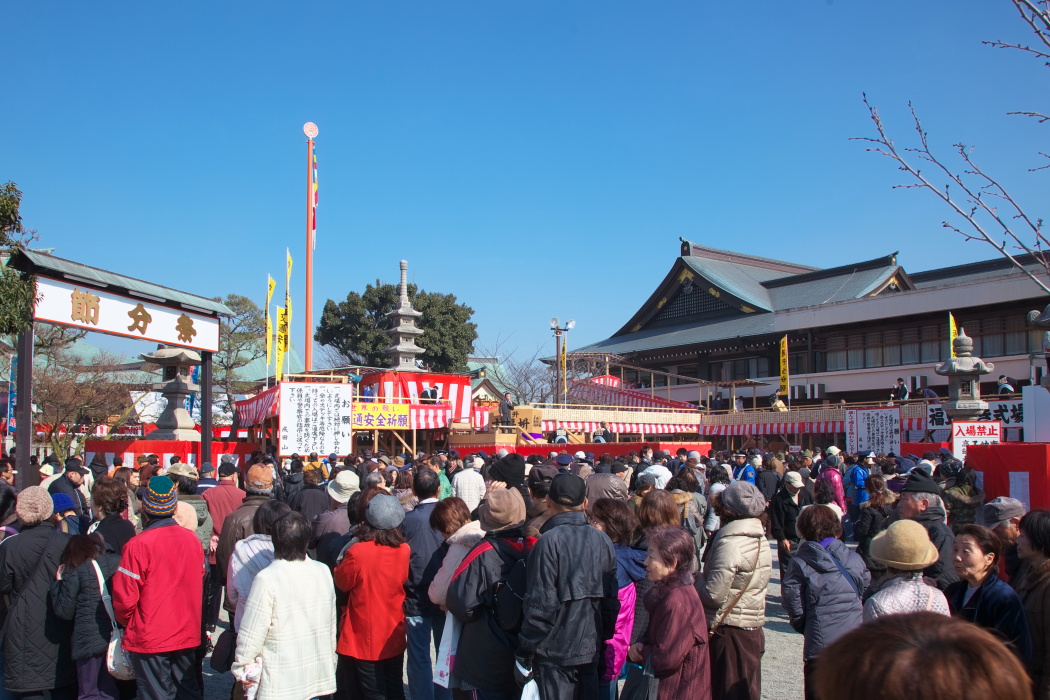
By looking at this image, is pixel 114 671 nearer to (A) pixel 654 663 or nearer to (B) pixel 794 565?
(A) pixel 654 663

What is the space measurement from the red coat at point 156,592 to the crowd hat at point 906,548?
363cm

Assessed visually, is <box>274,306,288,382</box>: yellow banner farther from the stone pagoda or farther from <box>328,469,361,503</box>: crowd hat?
<box>328,469,361,503</box>: crowd hat

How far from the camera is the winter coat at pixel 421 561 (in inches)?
183

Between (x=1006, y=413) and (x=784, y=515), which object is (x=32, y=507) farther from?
(x=1006, y=413)

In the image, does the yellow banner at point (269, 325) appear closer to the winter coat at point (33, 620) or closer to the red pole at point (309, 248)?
the red pole at point (309, 248)

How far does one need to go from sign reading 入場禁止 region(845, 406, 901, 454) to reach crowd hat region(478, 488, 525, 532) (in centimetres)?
1803

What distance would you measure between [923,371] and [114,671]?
2916 centimetres

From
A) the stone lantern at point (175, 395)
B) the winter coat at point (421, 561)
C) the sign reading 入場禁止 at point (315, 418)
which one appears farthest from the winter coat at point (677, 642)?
the sign reading 入場禁止 at point (315, 418)

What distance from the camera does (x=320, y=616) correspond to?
12.9ft

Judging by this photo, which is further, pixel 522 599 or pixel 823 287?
pixel 823 287

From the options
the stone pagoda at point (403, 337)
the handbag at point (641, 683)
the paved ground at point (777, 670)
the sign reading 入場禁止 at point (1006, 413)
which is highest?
the stone pagoda at point (403, 337)

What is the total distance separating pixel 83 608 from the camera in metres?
4.29

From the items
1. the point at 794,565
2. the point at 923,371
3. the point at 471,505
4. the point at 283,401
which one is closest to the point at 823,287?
the point at 923,371

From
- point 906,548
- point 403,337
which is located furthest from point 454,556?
point 403,337
